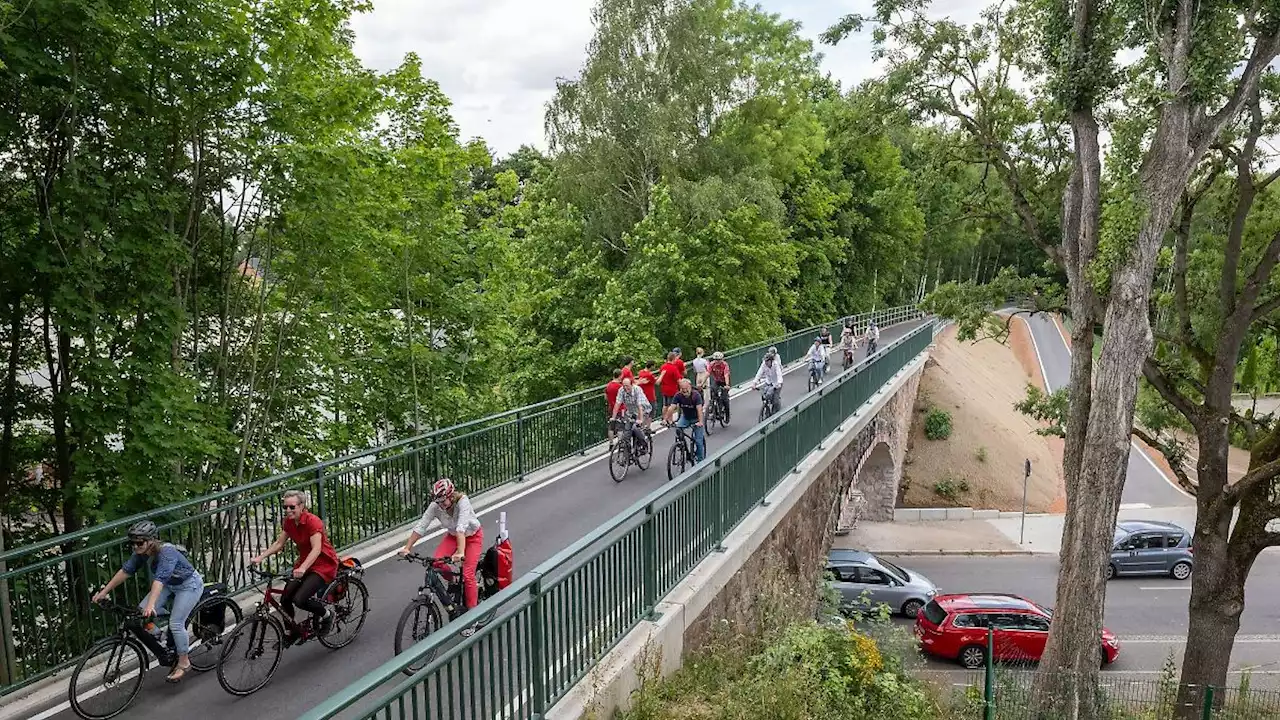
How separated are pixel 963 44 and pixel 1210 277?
6262 mm

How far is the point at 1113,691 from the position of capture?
1328 centimetres

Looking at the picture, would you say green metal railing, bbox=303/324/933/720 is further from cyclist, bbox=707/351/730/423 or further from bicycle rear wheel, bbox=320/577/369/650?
cyclist, bbox=707/351/730/423

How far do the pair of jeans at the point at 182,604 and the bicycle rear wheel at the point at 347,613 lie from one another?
929mm

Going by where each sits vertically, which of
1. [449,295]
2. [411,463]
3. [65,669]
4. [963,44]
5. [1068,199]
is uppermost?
[963,44]

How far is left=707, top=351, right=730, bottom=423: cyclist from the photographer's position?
48.8 ft

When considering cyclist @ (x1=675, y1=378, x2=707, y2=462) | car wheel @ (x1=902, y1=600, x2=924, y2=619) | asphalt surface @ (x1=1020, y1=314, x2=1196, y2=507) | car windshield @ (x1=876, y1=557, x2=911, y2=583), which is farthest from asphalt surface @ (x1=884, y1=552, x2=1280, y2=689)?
cyclist @ (x1=675, y1=378, x2=707, y2=462)

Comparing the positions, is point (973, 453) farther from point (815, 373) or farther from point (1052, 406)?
point (1052, 406)

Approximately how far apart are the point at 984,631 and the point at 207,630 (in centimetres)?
1417

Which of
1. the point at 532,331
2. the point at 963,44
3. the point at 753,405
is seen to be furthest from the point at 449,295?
the point at 532,331

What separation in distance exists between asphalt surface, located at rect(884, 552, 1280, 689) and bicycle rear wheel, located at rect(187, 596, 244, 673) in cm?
1192

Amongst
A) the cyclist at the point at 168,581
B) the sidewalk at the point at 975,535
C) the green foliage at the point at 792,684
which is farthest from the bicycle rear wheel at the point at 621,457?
the sidewalk at the point at 975,535

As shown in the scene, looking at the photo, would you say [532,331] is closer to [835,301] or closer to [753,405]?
[753,405]

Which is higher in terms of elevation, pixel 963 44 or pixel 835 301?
pixel 963 44

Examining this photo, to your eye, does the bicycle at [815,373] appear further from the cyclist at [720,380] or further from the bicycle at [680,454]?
the bicycle at [680,454]
